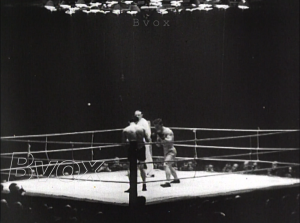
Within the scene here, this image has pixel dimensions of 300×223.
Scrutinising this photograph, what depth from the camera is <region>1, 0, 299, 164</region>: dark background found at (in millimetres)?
11258

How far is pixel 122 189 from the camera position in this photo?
775 cm

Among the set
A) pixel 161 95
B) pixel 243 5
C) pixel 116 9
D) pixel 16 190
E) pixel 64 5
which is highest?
pixel 243 5

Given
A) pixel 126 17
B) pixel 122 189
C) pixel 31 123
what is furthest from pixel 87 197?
pixel 31 123

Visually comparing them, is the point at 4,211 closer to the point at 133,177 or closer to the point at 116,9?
the point at 133,177

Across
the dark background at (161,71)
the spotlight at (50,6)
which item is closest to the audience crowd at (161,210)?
the dark background at (161,71)

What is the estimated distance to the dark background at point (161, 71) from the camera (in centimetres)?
1126

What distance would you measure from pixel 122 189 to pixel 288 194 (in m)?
3.21

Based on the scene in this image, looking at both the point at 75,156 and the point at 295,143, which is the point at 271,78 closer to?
the point at 295,143

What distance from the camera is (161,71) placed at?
1262 cm

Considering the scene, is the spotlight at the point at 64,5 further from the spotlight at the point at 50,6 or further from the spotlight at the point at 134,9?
the spotlight at the point at 134,9

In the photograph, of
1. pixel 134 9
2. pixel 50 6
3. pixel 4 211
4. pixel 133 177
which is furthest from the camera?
pixel 50 6

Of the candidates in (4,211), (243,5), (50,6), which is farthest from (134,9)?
(4,211)

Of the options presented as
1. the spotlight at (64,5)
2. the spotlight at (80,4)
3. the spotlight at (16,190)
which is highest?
the spotlight at (64,5)

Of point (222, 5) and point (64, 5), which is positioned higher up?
point (222, 5)
